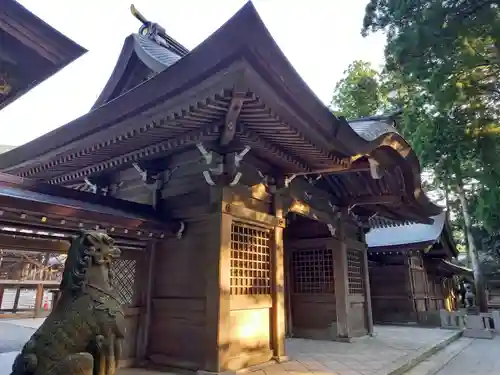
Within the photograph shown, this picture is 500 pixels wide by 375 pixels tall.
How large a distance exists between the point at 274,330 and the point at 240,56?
4.06 meters

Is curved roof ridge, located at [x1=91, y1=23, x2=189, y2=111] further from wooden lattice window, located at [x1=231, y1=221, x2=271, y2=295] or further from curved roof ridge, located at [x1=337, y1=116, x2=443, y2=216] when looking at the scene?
curved roof ridge, located at [x1=337, y1=116, x2=443, y2=216]

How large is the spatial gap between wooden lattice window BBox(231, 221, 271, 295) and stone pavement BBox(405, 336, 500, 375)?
2.57 metres

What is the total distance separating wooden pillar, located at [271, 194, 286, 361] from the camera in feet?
18.0

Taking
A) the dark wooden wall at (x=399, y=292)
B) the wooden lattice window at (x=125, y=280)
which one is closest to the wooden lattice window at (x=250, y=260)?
the wooden lattice window at (x=125, y=280)

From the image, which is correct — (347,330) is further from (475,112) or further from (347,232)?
(475,112)

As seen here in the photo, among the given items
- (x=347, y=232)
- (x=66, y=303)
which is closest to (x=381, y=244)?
(x=347, y=232)

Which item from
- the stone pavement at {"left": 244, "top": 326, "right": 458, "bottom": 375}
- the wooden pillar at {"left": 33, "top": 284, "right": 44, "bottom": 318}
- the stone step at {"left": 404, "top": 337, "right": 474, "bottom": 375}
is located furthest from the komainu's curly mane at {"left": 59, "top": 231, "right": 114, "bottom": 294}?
the wooden pillar at {"left": 33, "top": 284, "right": 44, "bottom": 318}

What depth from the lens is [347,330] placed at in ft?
24.9

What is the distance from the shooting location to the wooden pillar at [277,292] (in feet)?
18.0

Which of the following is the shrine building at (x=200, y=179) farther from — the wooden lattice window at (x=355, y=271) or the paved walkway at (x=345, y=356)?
the wooden lattice window at (x=355, y=271)

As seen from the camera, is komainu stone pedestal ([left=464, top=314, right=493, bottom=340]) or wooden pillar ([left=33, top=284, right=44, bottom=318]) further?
wooden pillar ([left=33, top=284, right=44, bottom=318])

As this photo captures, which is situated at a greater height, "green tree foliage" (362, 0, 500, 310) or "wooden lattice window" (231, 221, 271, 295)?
"green tree foliage" (362, 0, 500, 310)

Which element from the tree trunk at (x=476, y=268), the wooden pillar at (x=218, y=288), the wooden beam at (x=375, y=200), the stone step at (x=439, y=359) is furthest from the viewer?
the tree trunk at (x=476, y=268)

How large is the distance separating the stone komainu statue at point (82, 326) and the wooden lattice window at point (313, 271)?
20.6 feet
